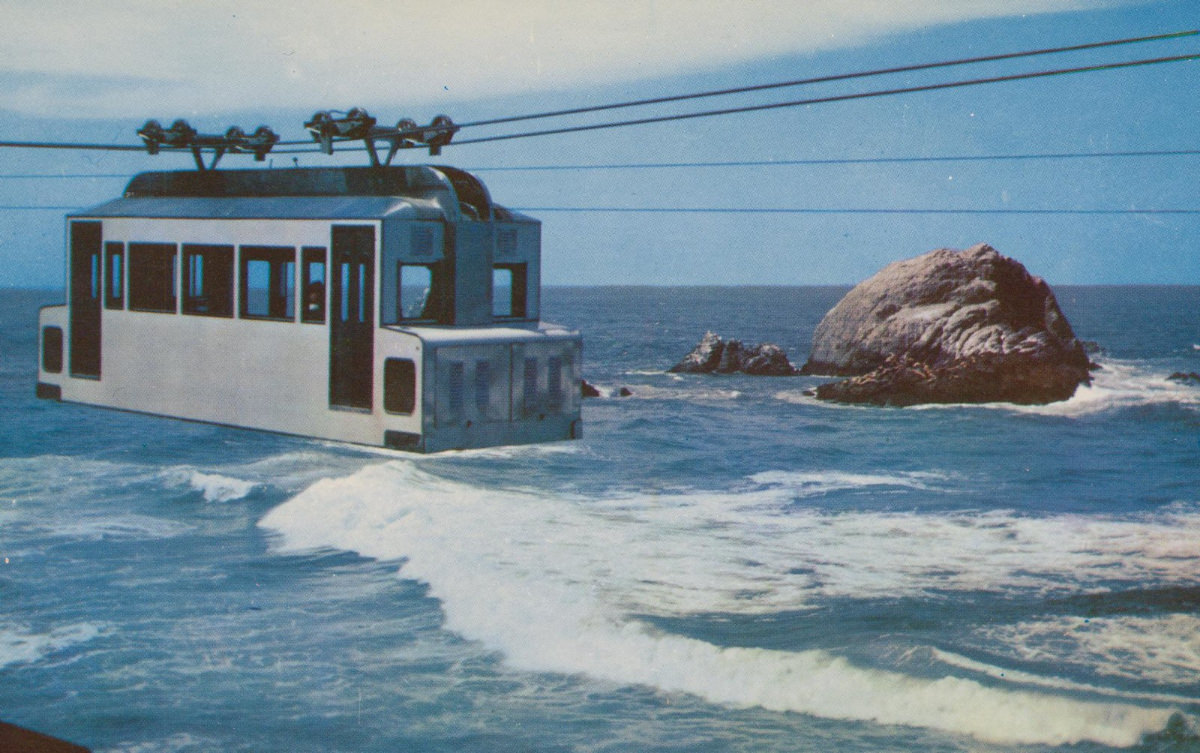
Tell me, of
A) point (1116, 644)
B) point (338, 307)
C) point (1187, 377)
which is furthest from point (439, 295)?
point (1187, 377)

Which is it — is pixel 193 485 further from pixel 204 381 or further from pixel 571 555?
pixel 204 381

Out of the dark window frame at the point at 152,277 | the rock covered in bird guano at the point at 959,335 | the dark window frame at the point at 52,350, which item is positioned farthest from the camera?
the rock covered in bird guano at the point at 959,335

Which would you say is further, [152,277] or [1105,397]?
[1105,397]

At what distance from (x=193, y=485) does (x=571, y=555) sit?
850 inches

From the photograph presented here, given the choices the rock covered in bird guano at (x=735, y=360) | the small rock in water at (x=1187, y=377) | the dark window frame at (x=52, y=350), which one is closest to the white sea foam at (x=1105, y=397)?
the small rock in water at (x=1187, y=377)

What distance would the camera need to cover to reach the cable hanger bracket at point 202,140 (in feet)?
38.4

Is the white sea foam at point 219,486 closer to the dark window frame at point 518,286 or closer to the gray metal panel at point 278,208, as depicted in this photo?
the gray metal panel at point 278,208

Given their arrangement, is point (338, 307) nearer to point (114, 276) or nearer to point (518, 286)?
point (518, 286)

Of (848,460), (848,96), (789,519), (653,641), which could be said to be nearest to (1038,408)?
(848,460)

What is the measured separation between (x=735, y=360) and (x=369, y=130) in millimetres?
82210

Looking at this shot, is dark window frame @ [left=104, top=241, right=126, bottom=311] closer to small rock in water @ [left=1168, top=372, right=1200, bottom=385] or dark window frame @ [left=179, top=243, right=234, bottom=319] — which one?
dark window frame @ [left=179, top=243, right=234, bottom=319]

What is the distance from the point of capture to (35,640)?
110 ft

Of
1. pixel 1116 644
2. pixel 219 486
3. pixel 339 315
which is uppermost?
pixel 339 315

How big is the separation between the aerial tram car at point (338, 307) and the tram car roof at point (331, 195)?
0.06ft
